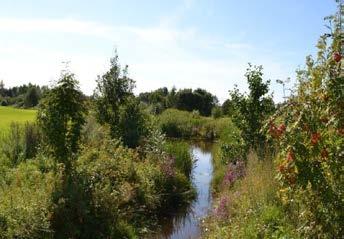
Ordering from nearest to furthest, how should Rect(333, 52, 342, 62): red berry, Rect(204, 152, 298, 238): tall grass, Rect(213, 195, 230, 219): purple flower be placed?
Rect(333, 52, 342, 62): red berry
Rect(204, 152, 298, 238): tall grass
Rect(213, 195, 230, 219): purple flower

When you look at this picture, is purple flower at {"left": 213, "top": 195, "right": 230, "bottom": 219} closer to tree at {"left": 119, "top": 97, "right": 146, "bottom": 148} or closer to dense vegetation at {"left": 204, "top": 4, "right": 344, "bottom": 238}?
dense vegetation at {"left": 204, "top": 4, "right": 344, "bottom": 238}

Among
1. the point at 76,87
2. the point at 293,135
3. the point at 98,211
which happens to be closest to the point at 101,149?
the point at 76,87

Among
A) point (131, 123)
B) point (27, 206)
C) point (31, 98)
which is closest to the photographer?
point (27, 206)

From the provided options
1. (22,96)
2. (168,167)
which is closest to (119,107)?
(168,167)

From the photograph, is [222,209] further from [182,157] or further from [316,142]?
[182,157]

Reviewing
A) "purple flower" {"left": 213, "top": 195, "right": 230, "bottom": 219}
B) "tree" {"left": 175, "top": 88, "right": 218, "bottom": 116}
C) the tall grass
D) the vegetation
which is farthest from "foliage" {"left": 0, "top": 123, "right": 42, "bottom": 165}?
"tree" {"left": 175, "top": 88, "right": 218, "bottom": 116}

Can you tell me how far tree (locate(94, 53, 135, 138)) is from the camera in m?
19.7

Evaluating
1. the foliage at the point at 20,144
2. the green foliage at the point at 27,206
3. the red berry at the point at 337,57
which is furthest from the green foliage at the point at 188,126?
the red berry at the point at 337,57

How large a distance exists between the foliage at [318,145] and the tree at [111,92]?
14.5 m

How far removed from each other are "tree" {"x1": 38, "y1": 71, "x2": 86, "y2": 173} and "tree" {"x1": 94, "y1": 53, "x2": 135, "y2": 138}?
26.1ft

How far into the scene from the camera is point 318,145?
203 inches

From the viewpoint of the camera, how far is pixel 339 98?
186 inches

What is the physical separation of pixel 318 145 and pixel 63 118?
7135 millimetres

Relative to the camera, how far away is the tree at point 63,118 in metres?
10.8
